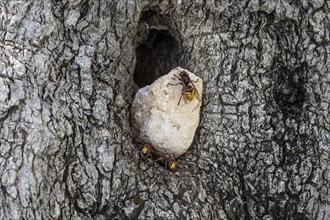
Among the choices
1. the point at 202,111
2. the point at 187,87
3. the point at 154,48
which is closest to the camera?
the point at 187,87

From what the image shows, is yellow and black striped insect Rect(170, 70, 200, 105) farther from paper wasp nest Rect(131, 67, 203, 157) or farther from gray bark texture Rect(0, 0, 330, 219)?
gray bark texture Rect(0, 0, 330, 219)

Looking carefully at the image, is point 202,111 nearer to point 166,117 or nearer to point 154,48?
point 166,117

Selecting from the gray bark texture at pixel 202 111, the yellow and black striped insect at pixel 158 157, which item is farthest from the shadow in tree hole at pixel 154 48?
the yellow and black striped insect at pixel 158 157

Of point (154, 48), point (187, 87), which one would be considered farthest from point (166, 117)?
point (154, 48)

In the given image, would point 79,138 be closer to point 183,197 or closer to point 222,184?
point 183,197

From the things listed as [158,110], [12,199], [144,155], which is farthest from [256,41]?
[12,199]

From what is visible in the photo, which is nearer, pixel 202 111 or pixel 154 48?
pixel 202 111
